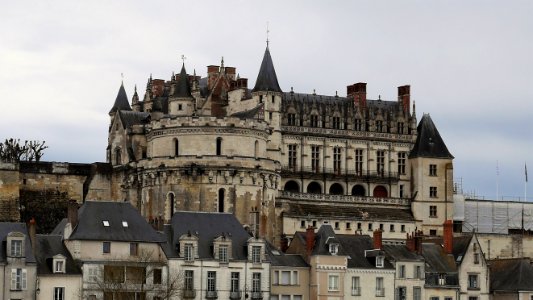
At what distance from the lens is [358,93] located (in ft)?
389

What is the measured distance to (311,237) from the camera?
84.9 m

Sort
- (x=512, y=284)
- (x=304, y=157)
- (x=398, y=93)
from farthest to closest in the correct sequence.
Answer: (x=398, y=93) < (x=304, y=157) < (x=512, y=284)

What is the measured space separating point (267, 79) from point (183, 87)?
5724mm

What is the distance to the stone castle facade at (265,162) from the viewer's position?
343 feet

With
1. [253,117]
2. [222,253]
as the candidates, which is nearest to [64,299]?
[222,253]

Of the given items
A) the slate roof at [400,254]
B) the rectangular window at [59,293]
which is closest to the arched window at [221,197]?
the slate roof at [400,254]

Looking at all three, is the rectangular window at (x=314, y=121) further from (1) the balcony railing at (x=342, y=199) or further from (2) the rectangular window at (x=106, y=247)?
(2) the rectangular window at (x=106, y=247)

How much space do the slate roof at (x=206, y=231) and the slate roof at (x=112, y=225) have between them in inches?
37.1

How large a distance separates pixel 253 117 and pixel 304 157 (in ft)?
22.9

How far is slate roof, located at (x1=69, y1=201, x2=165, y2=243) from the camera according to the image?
3086 inches

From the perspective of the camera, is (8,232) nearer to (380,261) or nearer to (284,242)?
(380,261)

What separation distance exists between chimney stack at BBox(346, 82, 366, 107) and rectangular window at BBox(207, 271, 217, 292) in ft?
129

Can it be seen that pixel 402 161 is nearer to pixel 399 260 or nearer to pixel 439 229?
pixel 439 229

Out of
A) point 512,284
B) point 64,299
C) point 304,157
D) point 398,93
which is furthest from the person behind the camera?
point 398,93
